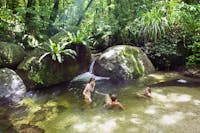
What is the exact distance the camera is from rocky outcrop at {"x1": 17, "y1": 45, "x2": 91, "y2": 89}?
9.62 meters

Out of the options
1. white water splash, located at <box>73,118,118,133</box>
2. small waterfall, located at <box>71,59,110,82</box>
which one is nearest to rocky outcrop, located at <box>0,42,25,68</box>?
small waterfall, located at <box>71,59,110,82</box>

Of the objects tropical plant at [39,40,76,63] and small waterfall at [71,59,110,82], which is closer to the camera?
tropical plant at [39,40,76,63]

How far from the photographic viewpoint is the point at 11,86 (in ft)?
29.0

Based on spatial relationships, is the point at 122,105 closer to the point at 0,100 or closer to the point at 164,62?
the point at 0,100

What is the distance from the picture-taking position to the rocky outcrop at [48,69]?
9.62m

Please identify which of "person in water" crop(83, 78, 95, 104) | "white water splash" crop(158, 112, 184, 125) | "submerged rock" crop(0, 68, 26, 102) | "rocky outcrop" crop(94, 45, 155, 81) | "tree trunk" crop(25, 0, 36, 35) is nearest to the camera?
"white water splash" crop(158, 112, 184, 125)

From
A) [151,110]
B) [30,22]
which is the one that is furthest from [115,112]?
[30,22]

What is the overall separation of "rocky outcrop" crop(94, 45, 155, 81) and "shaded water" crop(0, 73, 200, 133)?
1.10m

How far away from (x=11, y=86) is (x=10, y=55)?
59.9 inches

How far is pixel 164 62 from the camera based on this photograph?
12320mm

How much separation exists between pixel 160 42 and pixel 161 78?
252cm

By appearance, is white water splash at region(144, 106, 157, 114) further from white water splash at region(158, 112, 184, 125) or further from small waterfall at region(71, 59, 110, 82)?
small waterfall at region(71, 59, 110, 82)

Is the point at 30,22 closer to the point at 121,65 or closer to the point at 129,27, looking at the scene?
the point at 121,65

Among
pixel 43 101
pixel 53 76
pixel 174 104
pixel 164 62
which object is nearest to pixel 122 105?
pixel 174 104
